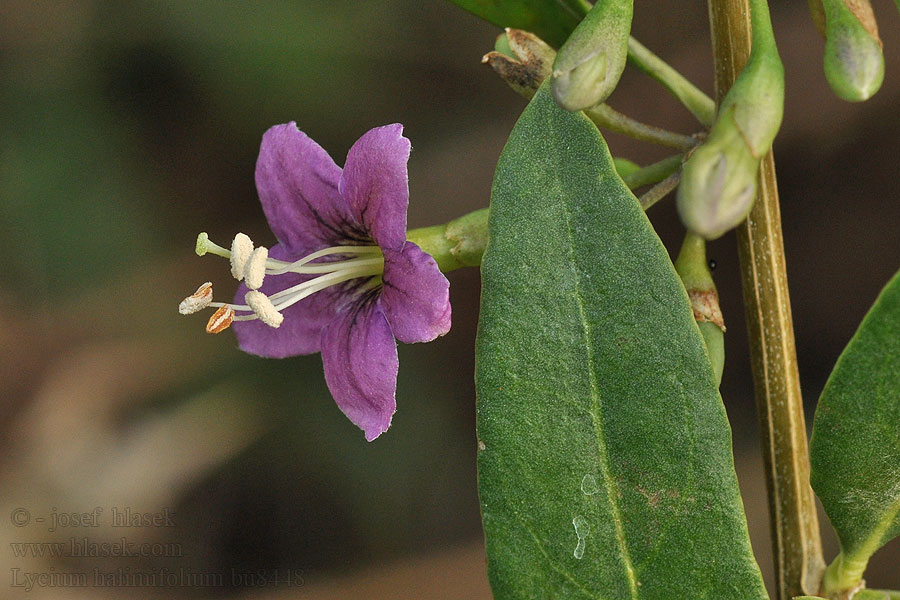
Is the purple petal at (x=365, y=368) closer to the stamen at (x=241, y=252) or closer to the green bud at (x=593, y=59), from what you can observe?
the stamen at (x=241, y=252)

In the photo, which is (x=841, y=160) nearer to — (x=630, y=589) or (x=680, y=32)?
(x=680, y=32)

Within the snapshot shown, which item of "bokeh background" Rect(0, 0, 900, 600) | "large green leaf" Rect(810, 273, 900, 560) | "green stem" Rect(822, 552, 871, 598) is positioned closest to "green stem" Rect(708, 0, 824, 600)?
"green stem" Rect(822, 552, 871, 598)

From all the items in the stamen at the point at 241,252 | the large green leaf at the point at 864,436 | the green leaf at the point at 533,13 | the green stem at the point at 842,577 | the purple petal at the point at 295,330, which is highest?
the green leaf at the point at 533,13

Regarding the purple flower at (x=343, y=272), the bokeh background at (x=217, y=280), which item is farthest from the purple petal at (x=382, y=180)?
the bokeh background at (x=217, y=280)

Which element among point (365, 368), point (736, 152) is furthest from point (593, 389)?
point (365, 368)

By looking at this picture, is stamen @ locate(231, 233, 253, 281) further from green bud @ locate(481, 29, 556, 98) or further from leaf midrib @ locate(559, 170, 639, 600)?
leaf midrib @ locate(559, 170, 639, 600)
